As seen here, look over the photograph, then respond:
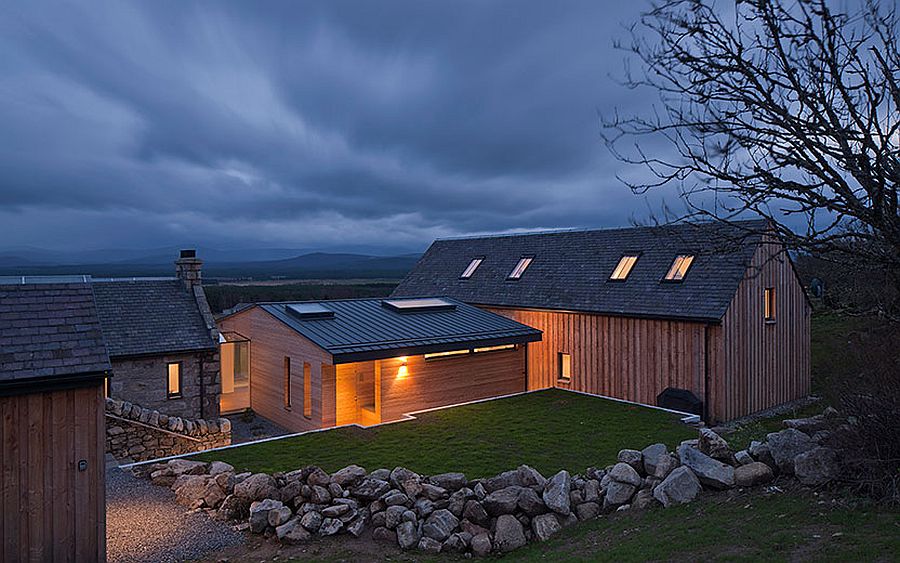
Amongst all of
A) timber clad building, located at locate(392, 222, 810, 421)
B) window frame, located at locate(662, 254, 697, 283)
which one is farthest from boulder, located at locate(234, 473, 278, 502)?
window frame, located at locate(662, 254, 697, 283)

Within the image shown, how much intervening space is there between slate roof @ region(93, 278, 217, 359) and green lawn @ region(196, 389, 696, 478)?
630 cm

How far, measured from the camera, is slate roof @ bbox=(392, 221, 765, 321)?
49.6ft

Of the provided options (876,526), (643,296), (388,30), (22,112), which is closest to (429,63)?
(388,30)

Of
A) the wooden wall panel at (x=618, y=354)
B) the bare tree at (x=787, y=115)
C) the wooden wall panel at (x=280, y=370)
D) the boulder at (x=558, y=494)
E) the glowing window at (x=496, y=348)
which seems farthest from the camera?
the glowing window at (x=496, y=348)

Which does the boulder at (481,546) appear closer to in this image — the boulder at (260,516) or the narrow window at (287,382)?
the boulder at (260,516)

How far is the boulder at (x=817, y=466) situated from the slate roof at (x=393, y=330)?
9.53 meters

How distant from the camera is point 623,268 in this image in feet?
59.0

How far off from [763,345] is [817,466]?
1087cm

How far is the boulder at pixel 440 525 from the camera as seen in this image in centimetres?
727

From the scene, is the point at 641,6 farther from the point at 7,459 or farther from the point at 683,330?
the point at 683,330

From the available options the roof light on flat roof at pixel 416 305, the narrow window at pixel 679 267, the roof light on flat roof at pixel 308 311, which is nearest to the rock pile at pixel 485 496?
the roof light on flat roof at pixel 308 311

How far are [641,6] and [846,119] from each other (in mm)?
2398

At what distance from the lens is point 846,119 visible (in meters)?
4.98

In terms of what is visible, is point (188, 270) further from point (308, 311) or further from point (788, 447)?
point (788, 447)
